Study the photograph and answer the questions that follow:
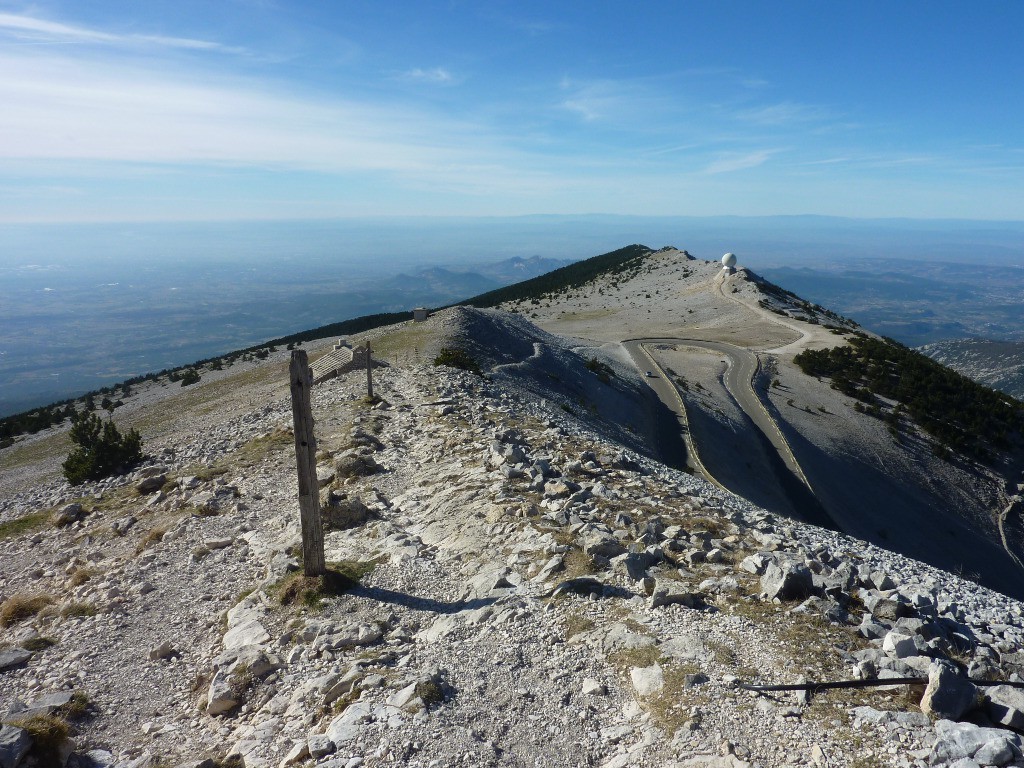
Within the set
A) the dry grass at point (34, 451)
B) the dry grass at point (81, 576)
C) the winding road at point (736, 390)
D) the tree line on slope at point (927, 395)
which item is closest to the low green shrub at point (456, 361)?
the winding road at point (736, 390)

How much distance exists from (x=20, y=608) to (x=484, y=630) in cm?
805

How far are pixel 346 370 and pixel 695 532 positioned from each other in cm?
1615

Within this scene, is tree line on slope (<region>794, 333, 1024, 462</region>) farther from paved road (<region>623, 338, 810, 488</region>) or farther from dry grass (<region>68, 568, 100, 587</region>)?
dry grass (<region>68, 568, 100, 587</region>)

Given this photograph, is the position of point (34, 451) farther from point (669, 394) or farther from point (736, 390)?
point (736, 390)

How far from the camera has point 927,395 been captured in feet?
131

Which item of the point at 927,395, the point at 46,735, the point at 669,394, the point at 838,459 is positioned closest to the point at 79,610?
the point at 46,735

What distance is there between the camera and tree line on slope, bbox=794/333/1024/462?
Answer: 36125mm

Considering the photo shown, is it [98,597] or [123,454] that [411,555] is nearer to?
[98,597]

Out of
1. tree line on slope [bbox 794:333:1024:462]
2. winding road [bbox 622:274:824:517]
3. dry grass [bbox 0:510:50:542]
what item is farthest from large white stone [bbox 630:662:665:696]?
tree line on slope [bbox 794:333:1024:462]

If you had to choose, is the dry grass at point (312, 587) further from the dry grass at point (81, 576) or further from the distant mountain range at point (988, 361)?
the distant mountain range at point (988, 361)

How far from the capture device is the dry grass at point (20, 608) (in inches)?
376

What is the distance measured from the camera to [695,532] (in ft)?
32.3

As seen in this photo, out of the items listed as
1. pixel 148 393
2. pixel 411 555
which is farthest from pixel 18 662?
pixel 148 393

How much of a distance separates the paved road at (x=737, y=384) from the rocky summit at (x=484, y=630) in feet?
48.3
